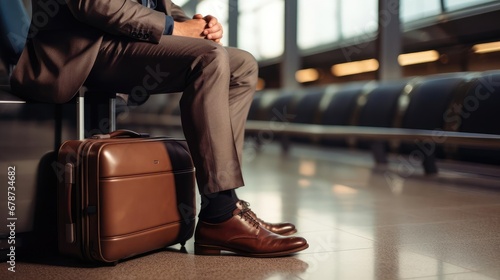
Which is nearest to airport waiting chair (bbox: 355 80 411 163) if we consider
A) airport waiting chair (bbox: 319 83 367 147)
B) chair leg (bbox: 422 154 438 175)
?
airport waiting chair (bbox: 319 83 367 147)

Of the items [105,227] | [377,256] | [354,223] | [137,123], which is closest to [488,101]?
[354,223]

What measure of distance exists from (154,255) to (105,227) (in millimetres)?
230

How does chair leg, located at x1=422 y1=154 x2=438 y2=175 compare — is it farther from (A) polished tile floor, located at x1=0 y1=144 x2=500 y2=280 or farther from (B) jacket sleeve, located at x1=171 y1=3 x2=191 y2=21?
(B) jacket sleeve, located at x1=171 y1=3 x2=191 y2=21

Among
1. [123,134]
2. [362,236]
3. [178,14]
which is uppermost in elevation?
[178,14]

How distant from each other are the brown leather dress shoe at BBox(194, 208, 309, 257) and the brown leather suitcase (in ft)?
0.40

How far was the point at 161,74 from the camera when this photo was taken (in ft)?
4.99

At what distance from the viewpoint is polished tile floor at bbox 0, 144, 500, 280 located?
4.36 ft

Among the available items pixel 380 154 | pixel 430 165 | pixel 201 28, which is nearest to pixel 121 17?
pixel 201 28

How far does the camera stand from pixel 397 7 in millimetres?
5539

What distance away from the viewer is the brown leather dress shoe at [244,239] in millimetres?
1486

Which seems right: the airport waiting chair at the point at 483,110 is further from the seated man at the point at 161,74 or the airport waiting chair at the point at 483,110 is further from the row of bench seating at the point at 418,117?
the seated man at the point at 161,74

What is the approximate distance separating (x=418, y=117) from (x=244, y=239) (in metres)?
2.88

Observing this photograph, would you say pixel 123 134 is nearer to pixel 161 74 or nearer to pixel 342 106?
pixel 161 74

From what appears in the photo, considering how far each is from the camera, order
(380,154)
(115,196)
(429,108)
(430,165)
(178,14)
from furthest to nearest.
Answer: (380,154) < (429,108) < (430,165) < (178,14) < (115,196)
